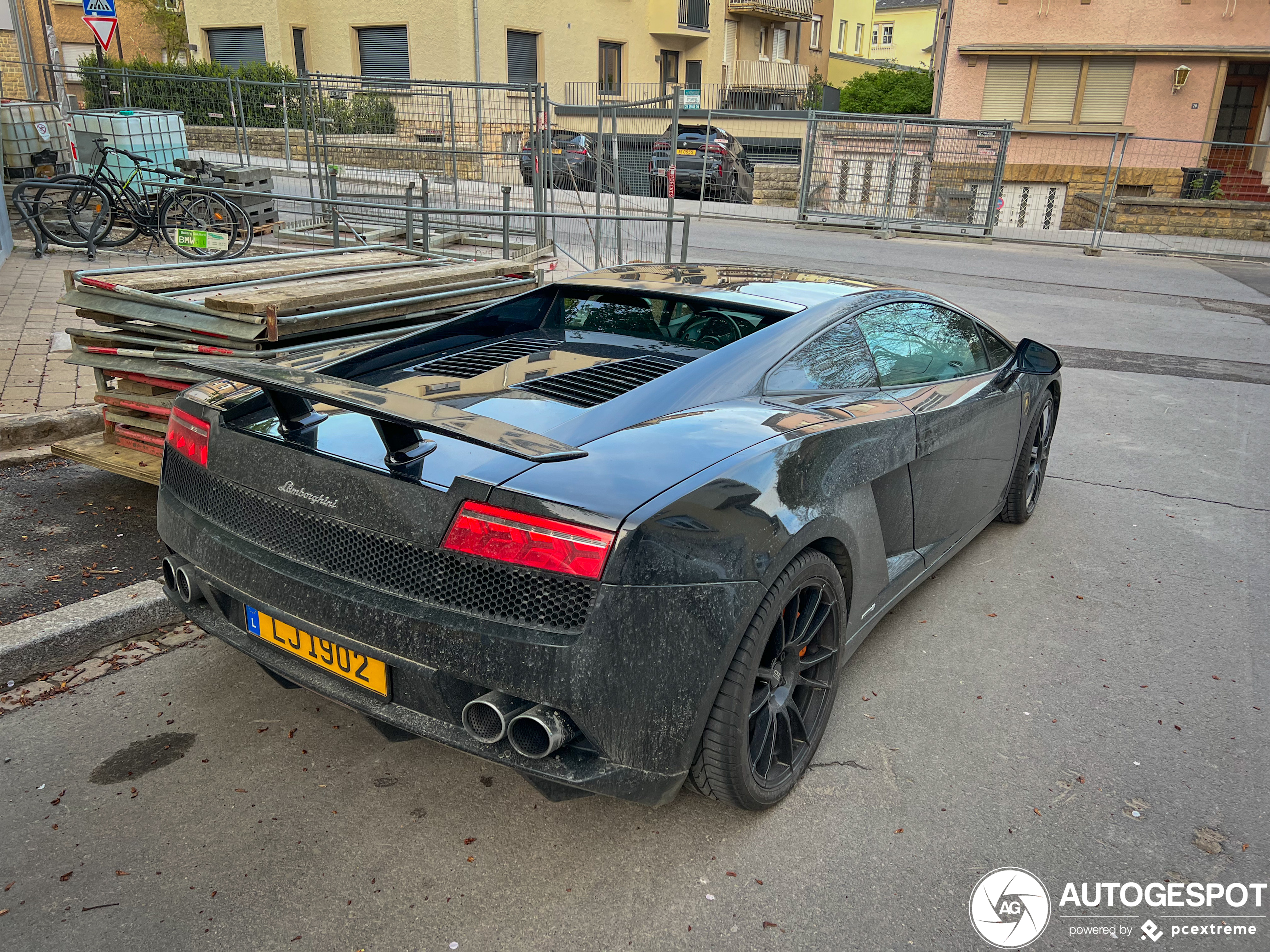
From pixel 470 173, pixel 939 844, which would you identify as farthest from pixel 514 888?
pixel 470 173

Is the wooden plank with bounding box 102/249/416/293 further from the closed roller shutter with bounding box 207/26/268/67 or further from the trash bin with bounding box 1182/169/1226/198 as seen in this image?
the closed roller shutter with bounding box 207/26/268/67

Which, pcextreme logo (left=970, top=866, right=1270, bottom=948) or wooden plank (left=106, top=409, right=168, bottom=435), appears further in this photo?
wooden plank (left=106, top=409, right=168, bottom=435)

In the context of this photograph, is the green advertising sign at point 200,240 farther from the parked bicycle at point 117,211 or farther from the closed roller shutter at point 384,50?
the closed roller shutter at point 384,50

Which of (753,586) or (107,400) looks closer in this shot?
(753,586)

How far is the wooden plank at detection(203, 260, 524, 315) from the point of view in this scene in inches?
161

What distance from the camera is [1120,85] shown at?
26266 millimetres

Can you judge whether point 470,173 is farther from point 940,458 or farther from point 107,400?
point 940,458

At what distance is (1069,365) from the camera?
8812 mm

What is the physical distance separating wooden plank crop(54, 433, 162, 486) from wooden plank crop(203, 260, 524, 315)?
0.80 metres

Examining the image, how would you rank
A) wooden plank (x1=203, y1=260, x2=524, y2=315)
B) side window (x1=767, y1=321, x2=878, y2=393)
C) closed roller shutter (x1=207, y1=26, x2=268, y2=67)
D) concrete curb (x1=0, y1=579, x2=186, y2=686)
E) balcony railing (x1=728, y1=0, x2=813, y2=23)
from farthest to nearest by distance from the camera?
balcony railing (x1=728, y1=0, x2=813, y2=23), closed roller shutter (x1=207, y1=26, x2=268, y2=67), wooden plank (x1=203, y1=260, x2=524, y2=315), concrete curb (x1=0, y1=579, x2=186, y2=686), side window (x1=767, y1=321, x2=878, y2=393)

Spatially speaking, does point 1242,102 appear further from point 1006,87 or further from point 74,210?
point 74,210

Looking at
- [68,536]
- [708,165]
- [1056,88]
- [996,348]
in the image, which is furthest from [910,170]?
[68,536]

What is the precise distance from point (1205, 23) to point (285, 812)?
30.6 meters

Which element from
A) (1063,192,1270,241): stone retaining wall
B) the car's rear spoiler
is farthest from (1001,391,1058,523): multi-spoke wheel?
(1063,192,1270,241): stone retaining wall
